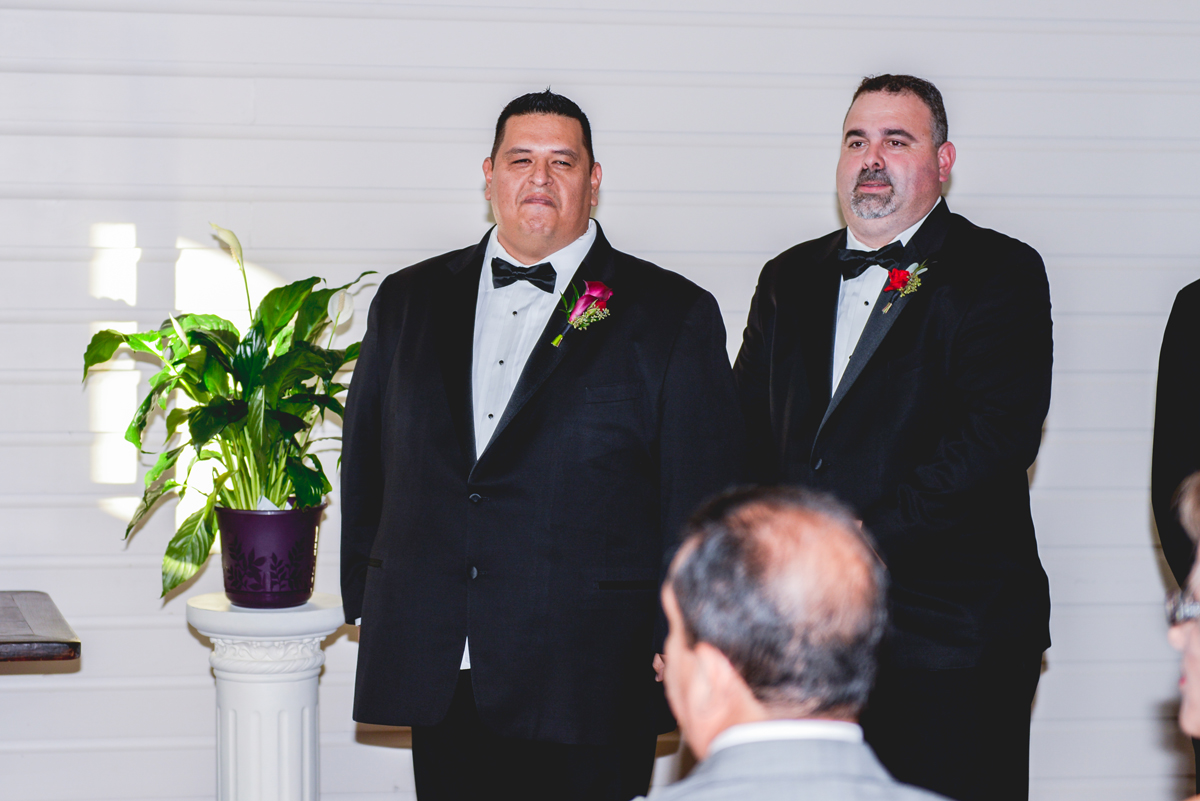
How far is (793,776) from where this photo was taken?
41.4 inches

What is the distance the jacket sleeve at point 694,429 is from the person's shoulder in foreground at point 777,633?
116cm

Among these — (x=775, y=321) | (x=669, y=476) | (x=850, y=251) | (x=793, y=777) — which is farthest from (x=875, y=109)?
(x=793, y=777)

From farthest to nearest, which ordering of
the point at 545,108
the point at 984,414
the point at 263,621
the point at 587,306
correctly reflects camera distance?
the point at 263,621 < the point at 545,108 < the point at 587,306 < the point at 984,414

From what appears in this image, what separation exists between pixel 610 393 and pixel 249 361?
958 mm

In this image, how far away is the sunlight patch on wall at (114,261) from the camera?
3352mm

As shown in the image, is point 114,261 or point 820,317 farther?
point 114,261

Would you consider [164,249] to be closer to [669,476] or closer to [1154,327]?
[669,476]

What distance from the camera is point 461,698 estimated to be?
2.40m

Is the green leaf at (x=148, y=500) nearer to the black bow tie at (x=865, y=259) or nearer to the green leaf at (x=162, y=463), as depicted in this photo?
the green leaf at (x=162, y=463)

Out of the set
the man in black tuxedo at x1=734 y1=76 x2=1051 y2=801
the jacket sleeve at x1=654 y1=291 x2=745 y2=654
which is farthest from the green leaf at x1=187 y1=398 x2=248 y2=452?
the man in black tuxedo at x1=734 y1=76 x2=1051 y2=801

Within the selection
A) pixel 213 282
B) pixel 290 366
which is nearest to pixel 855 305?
pixel 290 366

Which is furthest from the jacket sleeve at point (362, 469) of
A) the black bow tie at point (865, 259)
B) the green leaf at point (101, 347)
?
the black bow tie at point (865, 259)

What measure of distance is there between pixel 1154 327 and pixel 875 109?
5.18 ft

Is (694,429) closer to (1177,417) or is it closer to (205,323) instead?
(1177,417)
